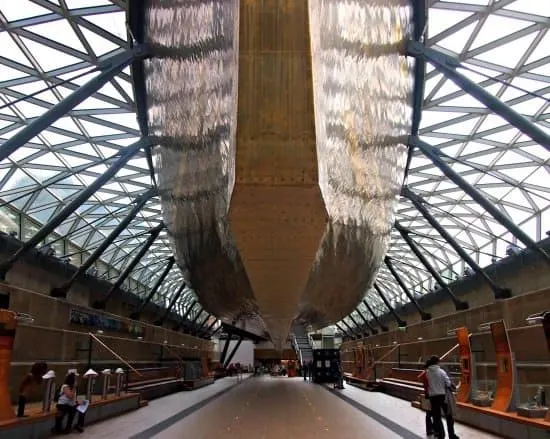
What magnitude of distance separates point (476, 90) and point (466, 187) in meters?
7.05

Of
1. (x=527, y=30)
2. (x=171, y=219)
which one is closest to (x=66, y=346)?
(x=171, y=219)

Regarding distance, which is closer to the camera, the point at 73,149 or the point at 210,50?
the point at 210,50

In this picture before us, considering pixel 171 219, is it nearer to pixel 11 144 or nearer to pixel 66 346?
pixel 11 144

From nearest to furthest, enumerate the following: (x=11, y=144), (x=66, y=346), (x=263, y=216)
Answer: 1. (x=263, y=216)
2. (x=11, y=144)
3. (x=66, y=346)

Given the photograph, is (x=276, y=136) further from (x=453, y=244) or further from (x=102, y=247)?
(x=453, y=244)

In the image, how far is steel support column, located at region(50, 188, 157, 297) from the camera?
26328 millimetres

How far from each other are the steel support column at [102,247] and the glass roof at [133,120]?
5.67 feet

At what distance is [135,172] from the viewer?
29.7 metres

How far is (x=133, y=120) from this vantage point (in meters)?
23.6

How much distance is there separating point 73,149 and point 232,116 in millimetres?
20754

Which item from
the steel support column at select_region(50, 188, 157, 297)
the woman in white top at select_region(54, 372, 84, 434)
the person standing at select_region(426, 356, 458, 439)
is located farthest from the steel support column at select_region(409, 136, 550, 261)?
the woman in white top at select_region(54, 372, 84, 434)

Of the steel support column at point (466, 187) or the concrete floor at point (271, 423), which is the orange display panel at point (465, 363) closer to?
the concrete floor at point (271, 423)

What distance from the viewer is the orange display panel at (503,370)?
12.2m

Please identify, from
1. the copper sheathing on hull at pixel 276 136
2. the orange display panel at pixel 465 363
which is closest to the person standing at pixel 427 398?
the orange display panel at pixel 465 363
